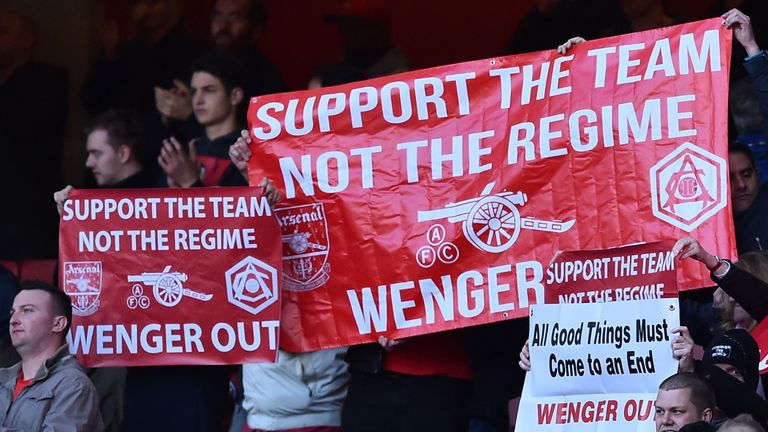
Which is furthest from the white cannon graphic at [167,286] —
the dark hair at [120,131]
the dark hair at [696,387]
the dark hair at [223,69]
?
the dark hair at [696,387]

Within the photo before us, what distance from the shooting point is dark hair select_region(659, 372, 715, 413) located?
21.0ft

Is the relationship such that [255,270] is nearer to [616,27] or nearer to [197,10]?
[616,27]

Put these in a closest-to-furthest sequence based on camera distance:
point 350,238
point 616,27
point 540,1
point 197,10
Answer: point 350,238
point 616,27
point 540,1
point 197,10

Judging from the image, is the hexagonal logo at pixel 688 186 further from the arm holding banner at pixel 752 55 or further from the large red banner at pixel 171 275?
the large red banner at pixel 171 275

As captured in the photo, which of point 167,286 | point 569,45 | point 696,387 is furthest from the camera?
point 167,286

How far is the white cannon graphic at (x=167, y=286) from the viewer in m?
8.33

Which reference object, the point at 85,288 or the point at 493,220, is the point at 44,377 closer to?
the point at 85,288

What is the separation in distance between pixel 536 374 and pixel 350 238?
136 cm

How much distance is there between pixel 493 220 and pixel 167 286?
5.17 feet

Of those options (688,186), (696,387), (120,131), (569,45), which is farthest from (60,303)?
(696,387)

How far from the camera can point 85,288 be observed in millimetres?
8367

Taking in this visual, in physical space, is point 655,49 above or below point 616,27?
below

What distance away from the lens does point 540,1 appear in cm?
1073

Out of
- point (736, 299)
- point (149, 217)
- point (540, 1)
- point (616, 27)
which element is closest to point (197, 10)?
point (540, 1)
